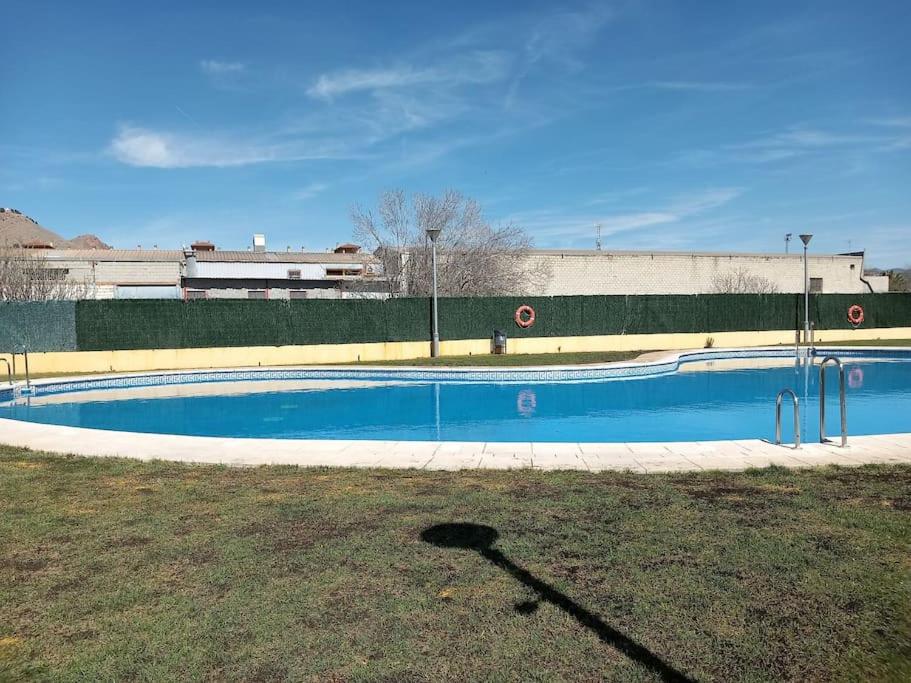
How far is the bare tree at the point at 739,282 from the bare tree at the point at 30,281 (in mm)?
37125

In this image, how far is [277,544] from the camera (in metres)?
4.91

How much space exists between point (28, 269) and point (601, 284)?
30922 mm

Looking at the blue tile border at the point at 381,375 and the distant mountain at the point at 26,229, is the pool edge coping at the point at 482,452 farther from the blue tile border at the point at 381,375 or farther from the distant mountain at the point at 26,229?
the distant mountain at the point at 26,229

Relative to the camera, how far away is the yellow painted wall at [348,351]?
21.7 meters

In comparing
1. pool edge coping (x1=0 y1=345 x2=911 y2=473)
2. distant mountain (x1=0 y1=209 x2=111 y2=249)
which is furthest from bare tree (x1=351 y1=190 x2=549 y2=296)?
distant mountain (x1=0 y1=209 x2=111 y2=249)

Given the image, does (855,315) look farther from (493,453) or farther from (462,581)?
(462,581)

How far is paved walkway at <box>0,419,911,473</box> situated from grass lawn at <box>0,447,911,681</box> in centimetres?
91

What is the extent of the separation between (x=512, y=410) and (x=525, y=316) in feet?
37.7

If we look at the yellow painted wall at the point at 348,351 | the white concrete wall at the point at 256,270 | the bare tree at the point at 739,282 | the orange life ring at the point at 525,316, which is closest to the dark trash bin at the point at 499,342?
the yellow painted wall at the point at 348,351

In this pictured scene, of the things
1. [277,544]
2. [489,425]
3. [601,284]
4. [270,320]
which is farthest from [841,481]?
[601,284]

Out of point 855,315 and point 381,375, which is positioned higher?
point 855,315

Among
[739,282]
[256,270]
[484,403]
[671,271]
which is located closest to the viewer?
[484,403]

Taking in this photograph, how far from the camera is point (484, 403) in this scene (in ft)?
51.4

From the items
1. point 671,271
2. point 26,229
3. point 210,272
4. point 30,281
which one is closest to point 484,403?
point 30,281
